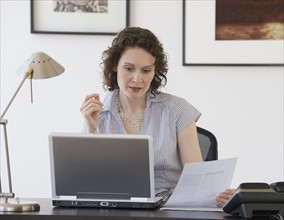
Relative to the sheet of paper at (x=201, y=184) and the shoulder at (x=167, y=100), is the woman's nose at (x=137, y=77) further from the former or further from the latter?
the sheet of paper at (x=201, y=184)

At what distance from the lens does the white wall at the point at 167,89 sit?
3.38 metres

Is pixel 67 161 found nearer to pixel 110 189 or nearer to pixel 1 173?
pixel 110 189

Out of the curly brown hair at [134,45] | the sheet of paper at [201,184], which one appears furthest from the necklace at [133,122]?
the sheet of paper at [201,184]

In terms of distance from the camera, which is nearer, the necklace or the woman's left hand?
the woman's left hand

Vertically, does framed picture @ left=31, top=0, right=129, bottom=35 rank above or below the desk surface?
above

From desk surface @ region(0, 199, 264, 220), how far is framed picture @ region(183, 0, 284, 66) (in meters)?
1.62

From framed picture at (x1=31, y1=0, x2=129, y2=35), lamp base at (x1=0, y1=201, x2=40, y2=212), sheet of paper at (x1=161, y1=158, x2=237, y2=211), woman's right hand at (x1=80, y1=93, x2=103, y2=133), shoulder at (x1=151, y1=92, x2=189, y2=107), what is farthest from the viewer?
framed picture at (x1=31, y1=0, x2=129, y2=35)

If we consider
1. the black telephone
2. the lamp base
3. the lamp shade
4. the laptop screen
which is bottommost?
the lamp base

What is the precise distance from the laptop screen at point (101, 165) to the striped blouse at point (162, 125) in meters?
0.49

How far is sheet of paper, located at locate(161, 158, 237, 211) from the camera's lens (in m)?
1.95

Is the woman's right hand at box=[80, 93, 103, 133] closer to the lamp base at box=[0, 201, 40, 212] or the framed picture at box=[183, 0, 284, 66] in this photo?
the lamp base at box=[0, 201, 40, 212]

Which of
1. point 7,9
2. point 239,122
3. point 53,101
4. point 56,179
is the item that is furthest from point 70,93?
point 56,179

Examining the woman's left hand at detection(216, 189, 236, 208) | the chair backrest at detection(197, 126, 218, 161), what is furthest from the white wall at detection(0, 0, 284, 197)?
the woman's left hand at detection(216, 189, 236, 208)

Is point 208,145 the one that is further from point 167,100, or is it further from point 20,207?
point 20,207
